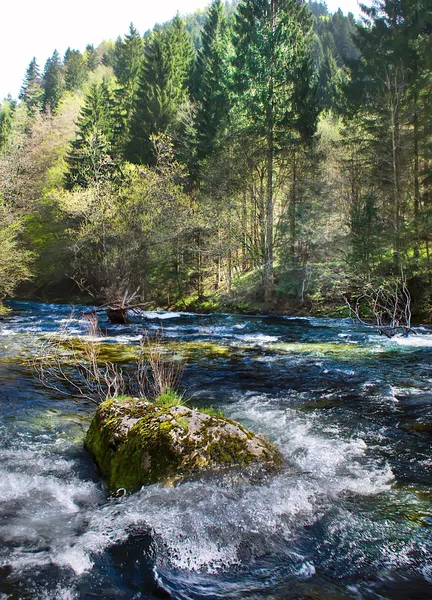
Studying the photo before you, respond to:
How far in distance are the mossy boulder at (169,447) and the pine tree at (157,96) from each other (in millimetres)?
32673

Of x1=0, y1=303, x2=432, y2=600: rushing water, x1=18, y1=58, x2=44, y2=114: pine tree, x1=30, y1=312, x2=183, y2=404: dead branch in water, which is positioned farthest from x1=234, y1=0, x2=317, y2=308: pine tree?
x1=18, y1=58, x2=44, y2=114: pine tree

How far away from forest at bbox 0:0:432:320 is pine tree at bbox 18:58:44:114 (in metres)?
51.3

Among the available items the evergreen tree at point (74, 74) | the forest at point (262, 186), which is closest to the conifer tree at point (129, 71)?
the forest at point (262, 186)

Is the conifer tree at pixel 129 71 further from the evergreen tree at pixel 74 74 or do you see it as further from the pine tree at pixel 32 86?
the pine tree at pixel 32 86

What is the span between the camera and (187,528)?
4.19 metres

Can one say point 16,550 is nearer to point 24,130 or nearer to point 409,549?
point 409,549

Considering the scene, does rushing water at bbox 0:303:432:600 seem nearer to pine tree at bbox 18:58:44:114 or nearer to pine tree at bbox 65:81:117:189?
pine tree at bbox 65:81:117:189

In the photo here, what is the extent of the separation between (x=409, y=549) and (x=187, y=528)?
6.72 feet

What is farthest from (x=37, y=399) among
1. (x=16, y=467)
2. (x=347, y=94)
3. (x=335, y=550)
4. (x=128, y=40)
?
(x=128, y=40)

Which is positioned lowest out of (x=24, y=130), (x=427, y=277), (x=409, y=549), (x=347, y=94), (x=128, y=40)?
(x=409, y=549)

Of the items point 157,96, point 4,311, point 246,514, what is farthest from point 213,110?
point 246,514

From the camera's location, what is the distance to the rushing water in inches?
138

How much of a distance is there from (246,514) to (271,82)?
2688 cm

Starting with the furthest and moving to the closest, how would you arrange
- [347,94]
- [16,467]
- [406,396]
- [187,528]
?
[347,94] < [406,396] < [16,467] < [187,528]
